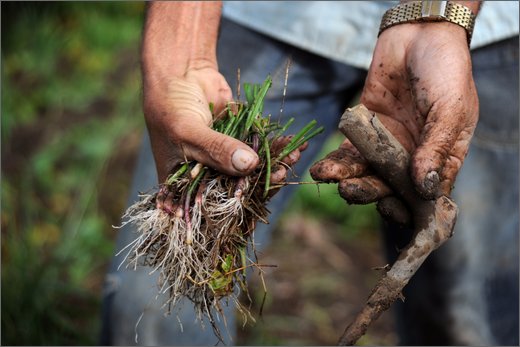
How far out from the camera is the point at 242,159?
157 cm

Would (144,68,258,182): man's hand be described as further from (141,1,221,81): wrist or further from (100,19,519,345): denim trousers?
(100,19,519,345): denim trousers

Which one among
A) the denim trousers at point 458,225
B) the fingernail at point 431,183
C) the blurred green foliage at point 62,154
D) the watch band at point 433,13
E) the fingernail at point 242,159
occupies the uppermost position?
the watch band at point 433,13

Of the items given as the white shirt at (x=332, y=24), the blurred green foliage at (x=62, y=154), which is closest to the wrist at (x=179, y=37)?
the white shirt at (x=332, y=24)

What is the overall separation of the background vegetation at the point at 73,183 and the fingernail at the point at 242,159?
0.53 meters

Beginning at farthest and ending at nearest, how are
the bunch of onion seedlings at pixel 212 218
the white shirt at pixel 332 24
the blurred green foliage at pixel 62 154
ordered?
the blurred green foliage at pixel 62 154, the white shirt at pixel 332 24, the bunch of onion seedlings at pixel 212 218

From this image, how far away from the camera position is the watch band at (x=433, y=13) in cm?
173

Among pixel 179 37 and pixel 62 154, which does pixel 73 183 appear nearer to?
pixel 62 154

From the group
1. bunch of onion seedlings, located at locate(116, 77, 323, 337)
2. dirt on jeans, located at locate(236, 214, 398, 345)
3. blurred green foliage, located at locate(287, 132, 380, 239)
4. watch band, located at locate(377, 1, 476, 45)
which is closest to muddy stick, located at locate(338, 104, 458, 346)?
bunch of onion seedlings, located at locate(116, 77, 323, 337)

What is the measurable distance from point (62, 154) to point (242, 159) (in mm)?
2807

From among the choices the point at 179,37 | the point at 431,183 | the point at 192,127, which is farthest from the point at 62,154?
the point at 431,183

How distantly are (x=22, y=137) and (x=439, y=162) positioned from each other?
3.35 meters

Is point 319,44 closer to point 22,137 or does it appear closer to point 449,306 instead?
point 449,306

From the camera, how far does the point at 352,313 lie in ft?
11.1

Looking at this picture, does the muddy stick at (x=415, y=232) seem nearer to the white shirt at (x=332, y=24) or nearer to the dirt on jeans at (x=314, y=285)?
the white shirt at (x=332, y=24)
